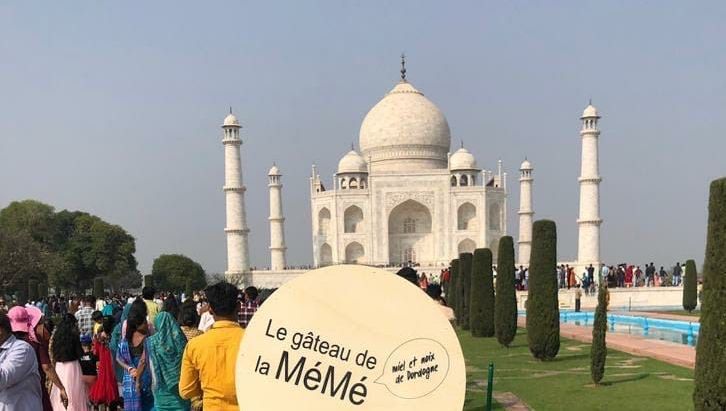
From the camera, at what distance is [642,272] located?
92.6 feet

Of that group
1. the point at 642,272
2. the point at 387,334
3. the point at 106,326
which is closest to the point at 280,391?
the point at 387,334

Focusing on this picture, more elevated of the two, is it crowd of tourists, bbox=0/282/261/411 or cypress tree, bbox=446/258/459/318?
crowd of tourists, bbox=0/282/261/411

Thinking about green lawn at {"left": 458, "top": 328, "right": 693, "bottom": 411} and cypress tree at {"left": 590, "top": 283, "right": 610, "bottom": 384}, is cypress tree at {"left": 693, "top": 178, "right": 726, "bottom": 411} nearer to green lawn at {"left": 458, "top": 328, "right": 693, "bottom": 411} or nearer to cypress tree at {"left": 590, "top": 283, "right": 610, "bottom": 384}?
green lawn at {"left": 458, "top": 328, "right": 693, "bottom": 411}

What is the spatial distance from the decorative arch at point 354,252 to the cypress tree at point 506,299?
84.2 ft

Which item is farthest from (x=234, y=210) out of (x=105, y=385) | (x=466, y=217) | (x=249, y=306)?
(x=105, y=385)

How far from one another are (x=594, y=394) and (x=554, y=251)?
11.7 feet

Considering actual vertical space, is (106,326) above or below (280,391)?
below

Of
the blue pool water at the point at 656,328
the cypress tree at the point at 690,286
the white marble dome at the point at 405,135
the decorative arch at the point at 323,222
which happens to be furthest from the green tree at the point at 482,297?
the white marble dome at the point at 405,135

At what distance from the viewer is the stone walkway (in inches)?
244

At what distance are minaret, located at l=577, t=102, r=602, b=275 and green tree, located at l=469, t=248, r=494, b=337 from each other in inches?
797

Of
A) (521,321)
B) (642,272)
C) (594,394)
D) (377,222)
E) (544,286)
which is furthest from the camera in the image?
(377,222)

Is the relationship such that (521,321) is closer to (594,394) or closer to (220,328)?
(594,394)

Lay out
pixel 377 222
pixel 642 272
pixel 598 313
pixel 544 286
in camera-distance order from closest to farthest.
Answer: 1. pixel 598 313
2. pixel 544 286
3. pixel 642 272
4. pixel 377 222

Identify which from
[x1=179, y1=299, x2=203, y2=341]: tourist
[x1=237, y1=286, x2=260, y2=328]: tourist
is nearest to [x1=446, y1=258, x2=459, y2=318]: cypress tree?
[x1=237, y1=286, x2=260, y2=328]: tourist
